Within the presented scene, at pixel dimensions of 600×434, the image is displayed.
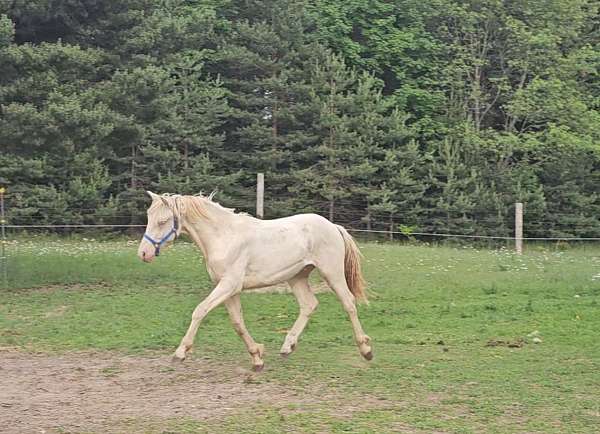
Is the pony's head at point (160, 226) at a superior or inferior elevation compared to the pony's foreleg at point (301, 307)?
superior

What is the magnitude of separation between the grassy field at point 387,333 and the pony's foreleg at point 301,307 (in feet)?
0.78

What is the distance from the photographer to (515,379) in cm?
729

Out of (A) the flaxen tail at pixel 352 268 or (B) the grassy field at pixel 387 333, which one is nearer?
(B) the grassy field at pixel 387 333

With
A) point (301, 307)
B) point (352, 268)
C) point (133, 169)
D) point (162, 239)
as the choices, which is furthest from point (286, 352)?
point (133, 169)

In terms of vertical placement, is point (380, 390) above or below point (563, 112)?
below

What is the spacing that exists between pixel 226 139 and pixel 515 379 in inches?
895

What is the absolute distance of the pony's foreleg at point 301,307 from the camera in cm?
819

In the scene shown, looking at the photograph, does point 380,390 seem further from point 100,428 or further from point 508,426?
point 100,428

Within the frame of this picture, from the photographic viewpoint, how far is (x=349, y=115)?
28484 mm

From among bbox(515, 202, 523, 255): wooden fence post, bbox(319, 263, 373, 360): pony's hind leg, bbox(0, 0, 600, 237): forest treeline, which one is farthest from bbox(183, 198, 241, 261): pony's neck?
bbox(515, 202, 523, 255): wooden fence post

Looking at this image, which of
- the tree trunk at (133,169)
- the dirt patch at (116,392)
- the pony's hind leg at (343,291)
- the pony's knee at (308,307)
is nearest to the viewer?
the dirt patch at (116,392)

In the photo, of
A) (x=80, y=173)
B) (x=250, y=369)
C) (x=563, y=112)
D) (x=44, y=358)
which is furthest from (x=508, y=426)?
(x=563, y=112)

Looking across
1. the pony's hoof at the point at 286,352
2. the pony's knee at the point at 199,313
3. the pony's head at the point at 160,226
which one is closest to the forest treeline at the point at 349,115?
the pony's head at the point at 160,226

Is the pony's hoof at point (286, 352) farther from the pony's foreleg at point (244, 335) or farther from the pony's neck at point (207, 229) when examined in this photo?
the pony's neck at point (207, 229)
